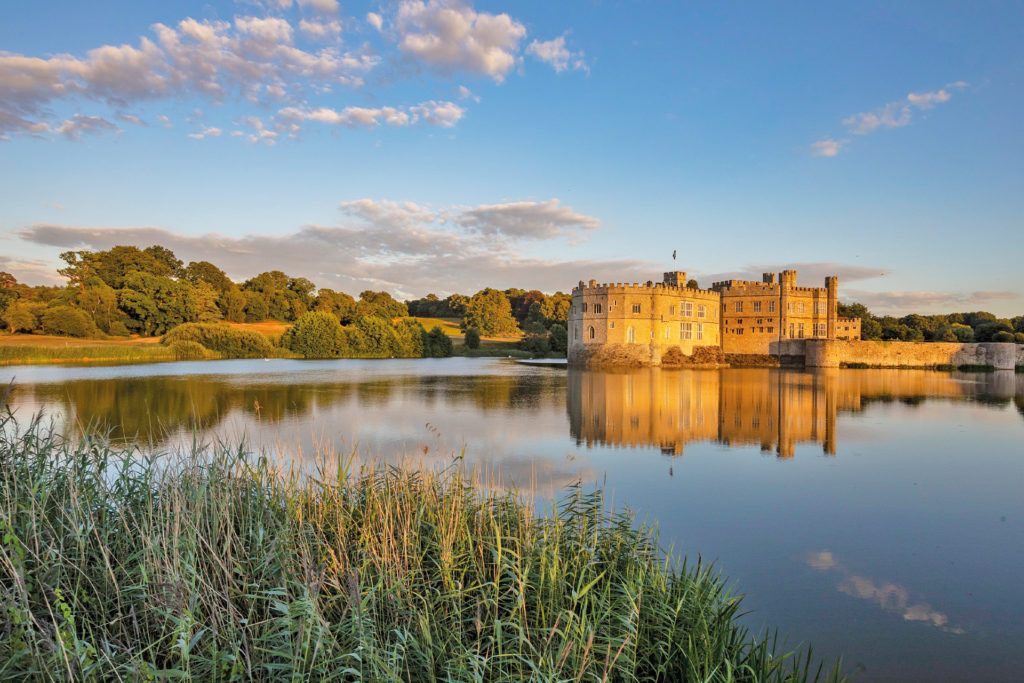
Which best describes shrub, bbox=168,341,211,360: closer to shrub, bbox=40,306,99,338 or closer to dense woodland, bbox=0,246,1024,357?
dense woodland, bbox=0,246,1024,357

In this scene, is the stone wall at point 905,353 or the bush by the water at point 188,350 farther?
the bush by the water at point 188,350

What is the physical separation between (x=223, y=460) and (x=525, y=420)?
10.1 metres

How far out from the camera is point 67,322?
45000 mm

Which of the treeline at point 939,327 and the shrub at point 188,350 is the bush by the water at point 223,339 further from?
the treeline at point 939,327

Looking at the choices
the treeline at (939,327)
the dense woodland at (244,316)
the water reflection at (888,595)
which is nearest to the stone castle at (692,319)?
the treeline at (939,327)

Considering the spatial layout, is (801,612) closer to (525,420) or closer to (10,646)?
(10,646)

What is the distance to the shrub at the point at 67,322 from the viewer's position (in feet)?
146

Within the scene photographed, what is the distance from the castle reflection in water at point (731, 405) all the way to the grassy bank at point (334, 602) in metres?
7.25

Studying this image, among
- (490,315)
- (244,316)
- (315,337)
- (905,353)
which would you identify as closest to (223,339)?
(315,337)

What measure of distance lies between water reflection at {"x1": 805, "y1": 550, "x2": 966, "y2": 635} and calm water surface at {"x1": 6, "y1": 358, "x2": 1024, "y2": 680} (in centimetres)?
2

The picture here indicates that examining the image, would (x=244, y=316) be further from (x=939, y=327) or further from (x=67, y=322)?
(x=939, y=327)

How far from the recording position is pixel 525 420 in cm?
1443

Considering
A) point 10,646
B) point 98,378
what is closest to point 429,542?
point 10,646

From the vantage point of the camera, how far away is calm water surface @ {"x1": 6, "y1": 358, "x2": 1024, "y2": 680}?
4.48 m
